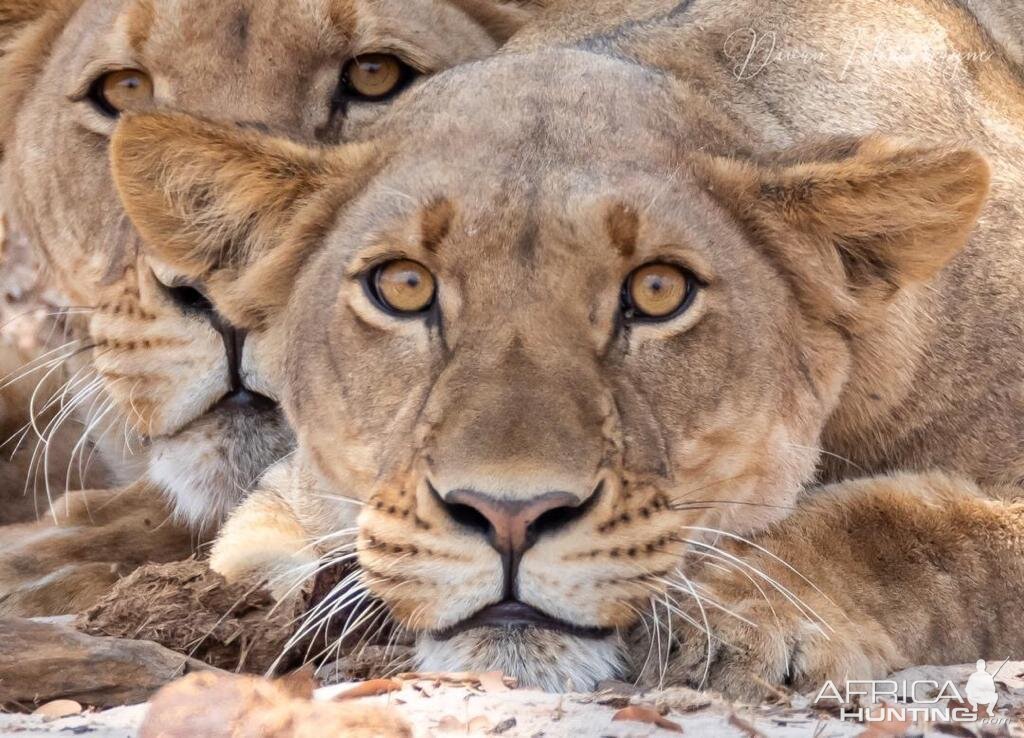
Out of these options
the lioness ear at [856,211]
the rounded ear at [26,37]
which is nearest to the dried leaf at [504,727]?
the lioness ear at [856,211]

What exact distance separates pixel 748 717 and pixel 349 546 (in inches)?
42.5

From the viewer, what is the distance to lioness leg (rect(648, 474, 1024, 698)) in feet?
11.2

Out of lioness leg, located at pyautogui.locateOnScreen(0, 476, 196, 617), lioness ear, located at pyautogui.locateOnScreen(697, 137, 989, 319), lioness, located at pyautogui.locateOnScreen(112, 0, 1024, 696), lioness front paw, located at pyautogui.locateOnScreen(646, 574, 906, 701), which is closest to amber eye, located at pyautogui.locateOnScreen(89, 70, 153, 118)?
lioness, located at pyautogui.locateOnScreen(112, 0, 1024, 696)

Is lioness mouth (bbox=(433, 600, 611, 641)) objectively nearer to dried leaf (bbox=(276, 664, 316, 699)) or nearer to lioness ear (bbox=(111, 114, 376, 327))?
dried leaf (bbox=(276, 664, 316, 699))

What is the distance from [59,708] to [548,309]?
1.24 m

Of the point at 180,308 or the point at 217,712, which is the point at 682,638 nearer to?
the point at 217,712

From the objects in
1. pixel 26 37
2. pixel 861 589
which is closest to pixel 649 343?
pixel 861 589

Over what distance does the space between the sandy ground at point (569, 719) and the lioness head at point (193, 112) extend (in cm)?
134

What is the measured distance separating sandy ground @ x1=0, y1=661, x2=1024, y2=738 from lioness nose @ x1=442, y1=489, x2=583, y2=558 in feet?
0.94

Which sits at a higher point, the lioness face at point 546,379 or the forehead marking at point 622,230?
the forehead marking at point 622,230

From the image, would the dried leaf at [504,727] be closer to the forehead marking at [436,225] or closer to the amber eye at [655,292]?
the amber eye at [655,292]

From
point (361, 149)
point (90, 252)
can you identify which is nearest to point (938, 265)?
point (361, 149)

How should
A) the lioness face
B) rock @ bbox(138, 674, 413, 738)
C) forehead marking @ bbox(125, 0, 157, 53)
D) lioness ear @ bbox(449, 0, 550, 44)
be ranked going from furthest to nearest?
1. lioness ear @ bbox(449, 0, 550, 44)
2. forehead marking @ bbox(125, 0, 157, 53)
3. the lioness face
4. rock @ bbox(138, 674, 413, 738)

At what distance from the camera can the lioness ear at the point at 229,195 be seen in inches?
153
